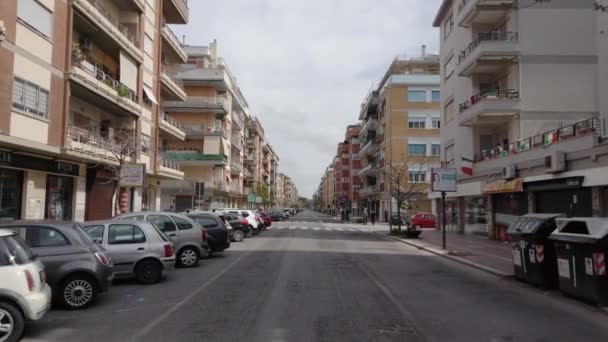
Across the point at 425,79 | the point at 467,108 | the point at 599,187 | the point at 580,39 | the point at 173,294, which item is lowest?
the point at 173,294

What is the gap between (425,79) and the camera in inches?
2470

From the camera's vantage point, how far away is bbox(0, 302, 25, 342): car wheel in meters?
6.52

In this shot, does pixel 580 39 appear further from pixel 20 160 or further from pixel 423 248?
pixel 20 160

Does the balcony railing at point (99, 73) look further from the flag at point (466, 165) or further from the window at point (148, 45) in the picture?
the flag at point (466, 165)

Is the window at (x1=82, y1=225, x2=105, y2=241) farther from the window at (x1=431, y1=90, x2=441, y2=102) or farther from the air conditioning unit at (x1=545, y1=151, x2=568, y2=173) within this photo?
the window at (x1=431, y1=90, x2=441, y2=102)

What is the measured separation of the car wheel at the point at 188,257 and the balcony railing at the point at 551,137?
49.1 feet

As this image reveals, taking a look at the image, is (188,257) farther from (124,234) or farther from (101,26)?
(101,26)

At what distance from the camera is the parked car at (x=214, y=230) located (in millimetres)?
18166

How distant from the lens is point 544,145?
23.1m

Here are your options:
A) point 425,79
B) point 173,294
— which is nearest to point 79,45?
point 173,294

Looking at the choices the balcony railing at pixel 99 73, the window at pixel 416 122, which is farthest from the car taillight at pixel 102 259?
the window at pixel 416 122

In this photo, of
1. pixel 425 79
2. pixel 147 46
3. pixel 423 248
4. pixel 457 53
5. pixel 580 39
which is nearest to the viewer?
pixel 423 248

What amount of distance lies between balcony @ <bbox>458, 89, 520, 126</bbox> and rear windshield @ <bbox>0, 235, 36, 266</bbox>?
26564 mm

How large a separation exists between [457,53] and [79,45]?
24.9 meters
